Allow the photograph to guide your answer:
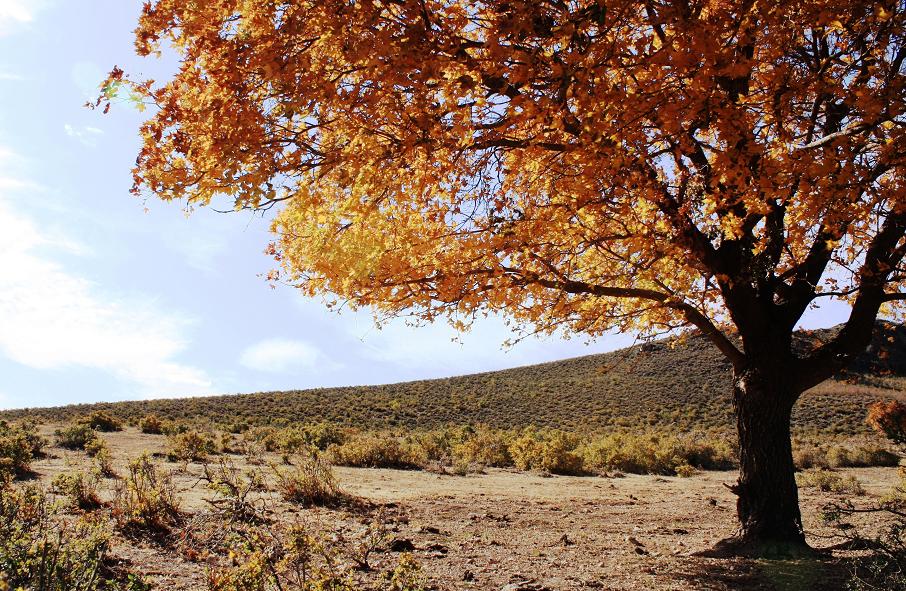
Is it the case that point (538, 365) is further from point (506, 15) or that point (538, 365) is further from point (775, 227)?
point (506, 15)

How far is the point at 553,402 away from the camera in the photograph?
47.3 meters

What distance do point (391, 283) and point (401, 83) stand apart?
3.14 m

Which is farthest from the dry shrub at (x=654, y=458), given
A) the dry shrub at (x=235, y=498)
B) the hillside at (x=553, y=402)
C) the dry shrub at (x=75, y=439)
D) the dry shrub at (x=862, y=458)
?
the dry shrub at (x=75, y=439)

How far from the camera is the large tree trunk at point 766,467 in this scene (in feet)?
26.3

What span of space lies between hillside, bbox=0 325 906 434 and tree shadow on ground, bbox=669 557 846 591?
89.6 ft

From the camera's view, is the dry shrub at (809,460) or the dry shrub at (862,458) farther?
the dry shrub at (862,458)

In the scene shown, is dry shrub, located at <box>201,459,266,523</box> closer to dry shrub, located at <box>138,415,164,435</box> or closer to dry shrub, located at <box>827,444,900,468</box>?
dry shrub, located at <box>138,415,164,435</box>

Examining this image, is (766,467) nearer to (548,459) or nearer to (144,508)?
(144,508)

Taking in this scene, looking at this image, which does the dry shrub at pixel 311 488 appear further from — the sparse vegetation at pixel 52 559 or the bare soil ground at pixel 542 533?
the sparse vegetation at pixel 52 559

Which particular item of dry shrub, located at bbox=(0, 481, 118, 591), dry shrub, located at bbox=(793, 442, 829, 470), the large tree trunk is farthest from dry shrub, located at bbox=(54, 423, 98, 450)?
dry shrub, located at bbox=(793, 442, 829, 470)

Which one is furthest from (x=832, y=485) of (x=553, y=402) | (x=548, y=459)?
(x=553, y=402)

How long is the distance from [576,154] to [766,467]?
5.36 m

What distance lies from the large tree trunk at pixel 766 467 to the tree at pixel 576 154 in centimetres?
3

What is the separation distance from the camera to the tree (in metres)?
5.37
